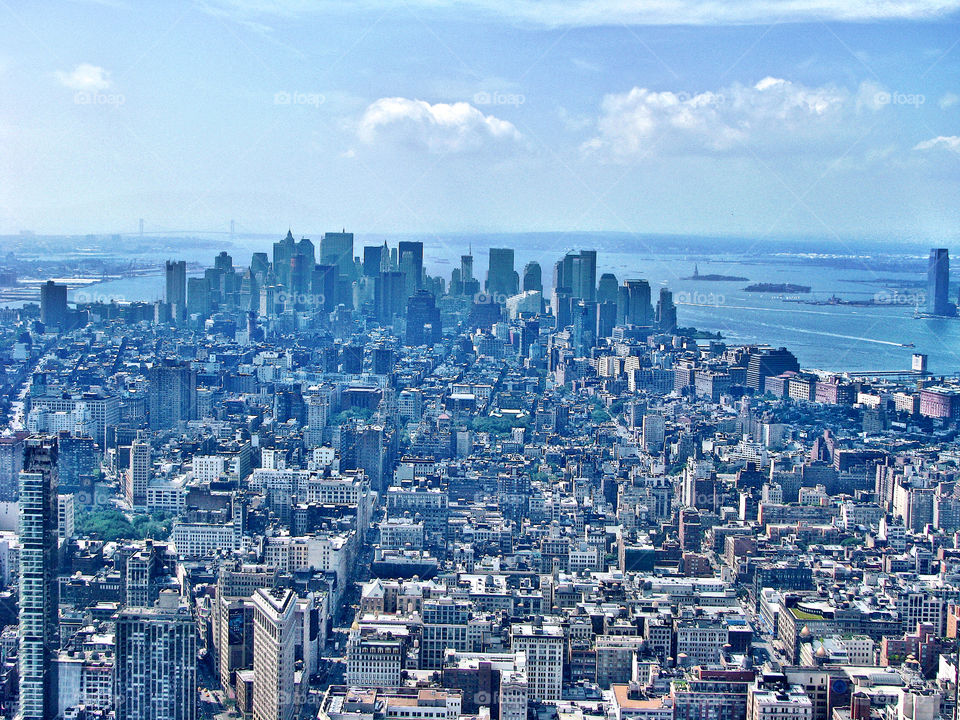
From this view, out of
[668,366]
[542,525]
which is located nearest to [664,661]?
[542,525]

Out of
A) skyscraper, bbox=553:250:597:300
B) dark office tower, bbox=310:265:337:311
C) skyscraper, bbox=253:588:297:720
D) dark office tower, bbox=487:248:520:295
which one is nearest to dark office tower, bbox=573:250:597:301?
skyscraper, bbox=553:250:597:300

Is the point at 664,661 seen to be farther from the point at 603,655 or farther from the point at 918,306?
the point at 918,306

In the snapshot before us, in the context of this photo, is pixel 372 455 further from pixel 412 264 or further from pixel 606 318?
pixel 412 264

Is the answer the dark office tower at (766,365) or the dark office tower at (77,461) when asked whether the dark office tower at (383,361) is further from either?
the dark office tower at (77,461)

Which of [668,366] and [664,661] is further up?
[668,366]

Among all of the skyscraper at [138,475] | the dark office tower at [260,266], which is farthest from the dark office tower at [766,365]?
the dark office tower at [260,266]

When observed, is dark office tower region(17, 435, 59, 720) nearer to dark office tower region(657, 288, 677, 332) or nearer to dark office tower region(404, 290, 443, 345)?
dark office tower region(404, 290, 443, 345)

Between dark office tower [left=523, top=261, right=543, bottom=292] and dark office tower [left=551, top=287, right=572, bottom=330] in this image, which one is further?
dark office tower [left=523, top=261, right=543, bottom=292]
